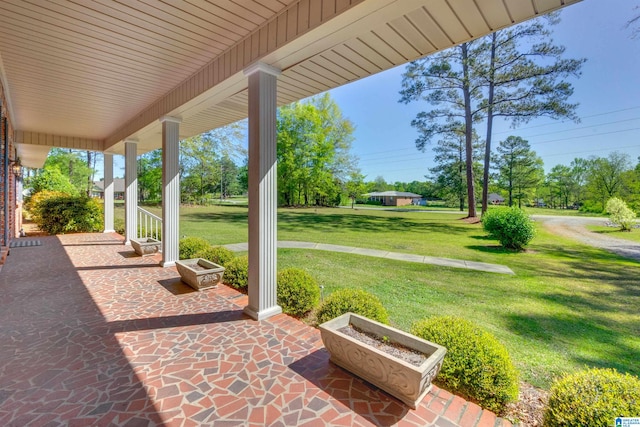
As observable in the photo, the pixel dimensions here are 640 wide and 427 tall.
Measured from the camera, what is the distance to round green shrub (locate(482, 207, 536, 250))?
8.68 meters

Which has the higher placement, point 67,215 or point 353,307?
point 67,215

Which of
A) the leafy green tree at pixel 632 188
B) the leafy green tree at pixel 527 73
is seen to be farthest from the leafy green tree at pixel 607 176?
the leafy green tree at pixel 527 73

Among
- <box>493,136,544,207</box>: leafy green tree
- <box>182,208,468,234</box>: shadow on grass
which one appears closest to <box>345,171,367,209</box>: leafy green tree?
<box>182,208,468,234</box>: shadow on grass

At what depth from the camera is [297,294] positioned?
366 centimetres

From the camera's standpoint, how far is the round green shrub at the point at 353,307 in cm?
294

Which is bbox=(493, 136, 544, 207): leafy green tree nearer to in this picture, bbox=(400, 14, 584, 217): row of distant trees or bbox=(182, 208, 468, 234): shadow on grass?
bbox=(400, 14, 584, 217): row of distant trees

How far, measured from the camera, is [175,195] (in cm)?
546

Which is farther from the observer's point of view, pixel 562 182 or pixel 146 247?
pixel 562 182

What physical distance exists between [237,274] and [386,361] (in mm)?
3133

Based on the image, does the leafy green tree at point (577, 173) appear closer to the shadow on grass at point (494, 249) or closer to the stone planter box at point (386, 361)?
the shadow on grass at point (494, 249)

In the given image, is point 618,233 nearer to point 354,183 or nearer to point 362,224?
point 362,224

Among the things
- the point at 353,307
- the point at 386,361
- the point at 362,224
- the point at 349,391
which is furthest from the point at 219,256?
the point at 362,224

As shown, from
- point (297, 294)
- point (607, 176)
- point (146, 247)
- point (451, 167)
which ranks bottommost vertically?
point (297, 294)

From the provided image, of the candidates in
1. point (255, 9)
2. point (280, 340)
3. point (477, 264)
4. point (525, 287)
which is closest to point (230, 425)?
point (280, 340)
